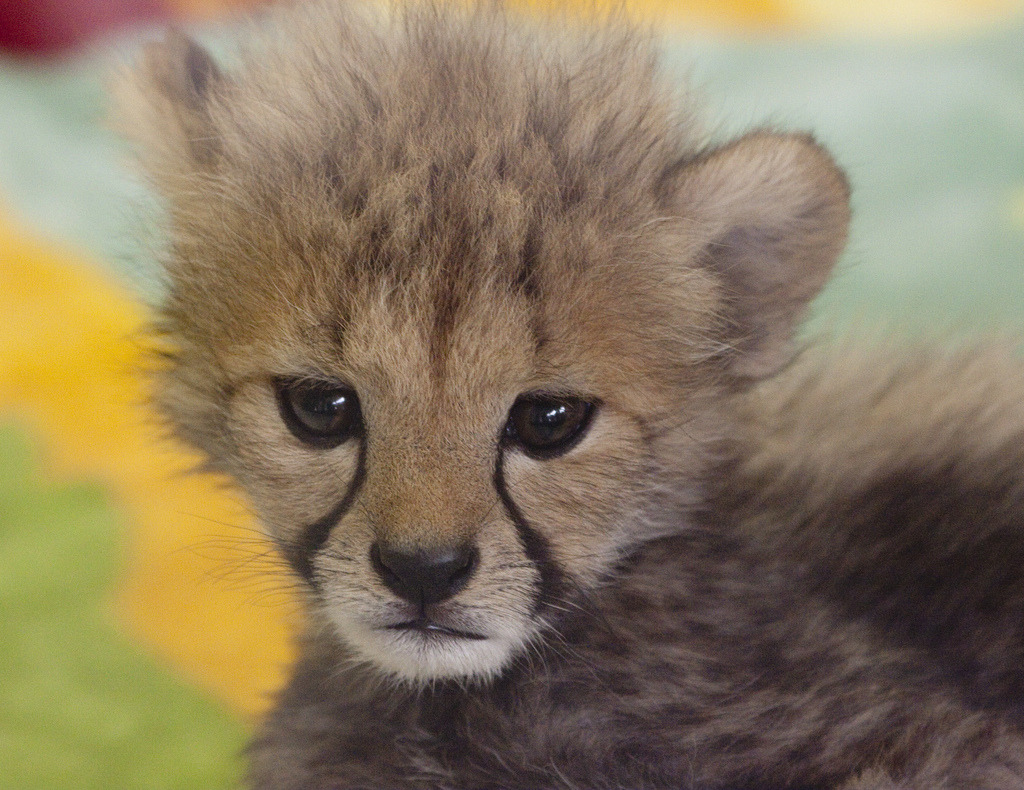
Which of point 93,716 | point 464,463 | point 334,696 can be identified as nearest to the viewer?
point 464,463

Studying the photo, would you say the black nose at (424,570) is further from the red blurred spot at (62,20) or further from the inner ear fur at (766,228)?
the red blurred spot at (62,20)

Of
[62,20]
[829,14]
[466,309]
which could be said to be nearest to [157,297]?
[466,309]

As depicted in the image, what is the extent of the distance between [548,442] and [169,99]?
2.21 ft

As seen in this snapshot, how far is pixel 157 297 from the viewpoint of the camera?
1.55 meters

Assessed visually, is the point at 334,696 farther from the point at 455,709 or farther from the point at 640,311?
the point at 640,311

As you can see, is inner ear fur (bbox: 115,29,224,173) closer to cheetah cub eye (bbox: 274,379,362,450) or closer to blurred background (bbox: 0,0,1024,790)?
blurred background (bbox: 0,0,1024,790)

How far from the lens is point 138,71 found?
4.97 feet

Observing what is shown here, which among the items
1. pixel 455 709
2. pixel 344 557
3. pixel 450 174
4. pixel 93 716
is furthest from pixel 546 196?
pixel 93 716

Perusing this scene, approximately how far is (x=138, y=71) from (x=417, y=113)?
0.45m

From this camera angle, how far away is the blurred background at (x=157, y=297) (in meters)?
1.80

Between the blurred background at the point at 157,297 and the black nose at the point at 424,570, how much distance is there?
0.83 ft

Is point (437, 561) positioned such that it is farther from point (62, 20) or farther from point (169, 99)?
point (62, 20)

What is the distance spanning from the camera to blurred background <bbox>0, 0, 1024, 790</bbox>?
5.90ft


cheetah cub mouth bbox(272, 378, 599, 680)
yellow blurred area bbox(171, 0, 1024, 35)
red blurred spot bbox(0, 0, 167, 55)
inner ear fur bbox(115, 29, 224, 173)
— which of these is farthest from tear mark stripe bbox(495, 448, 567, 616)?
red blurred spot bbox(0, 0, 167, 55)
